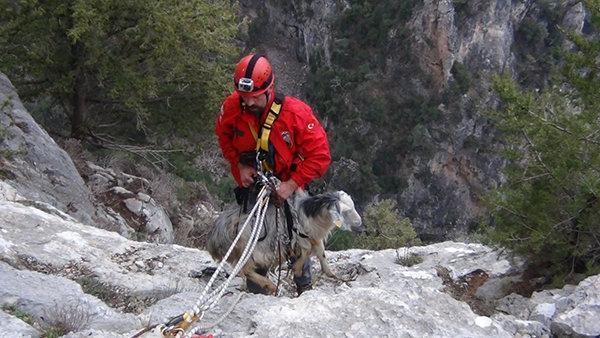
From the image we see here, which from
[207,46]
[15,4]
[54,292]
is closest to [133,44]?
[207,46]

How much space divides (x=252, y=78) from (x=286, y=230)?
3.53 feet

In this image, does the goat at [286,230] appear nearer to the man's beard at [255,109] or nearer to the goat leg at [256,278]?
the goat leg at [256,278]

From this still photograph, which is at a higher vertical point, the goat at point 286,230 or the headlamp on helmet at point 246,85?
the headlamp on helmet at point 246,85

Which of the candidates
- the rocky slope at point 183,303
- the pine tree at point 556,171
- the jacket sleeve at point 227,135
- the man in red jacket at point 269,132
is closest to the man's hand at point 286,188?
the man in red jacket at point 269,132

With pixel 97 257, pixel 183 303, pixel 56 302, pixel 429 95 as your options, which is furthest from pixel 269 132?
pixel 429 95

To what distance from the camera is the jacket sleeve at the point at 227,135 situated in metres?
3.97

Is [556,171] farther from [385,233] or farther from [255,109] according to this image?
[385,233]

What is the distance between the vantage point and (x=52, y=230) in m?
5.14

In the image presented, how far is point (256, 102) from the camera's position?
3.73 meters

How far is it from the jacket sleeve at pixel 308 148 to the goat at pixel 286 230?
0.80ft

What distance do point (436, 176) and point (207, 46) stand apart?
4006 cm

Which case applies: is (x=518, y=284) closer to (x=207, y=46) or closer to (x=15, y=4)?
(x=207, y=46)

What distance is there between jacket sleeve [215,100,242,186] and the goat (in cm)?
32

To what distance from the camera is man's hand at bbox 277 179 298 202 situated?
3918 mm
